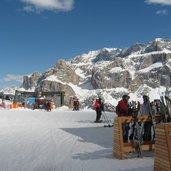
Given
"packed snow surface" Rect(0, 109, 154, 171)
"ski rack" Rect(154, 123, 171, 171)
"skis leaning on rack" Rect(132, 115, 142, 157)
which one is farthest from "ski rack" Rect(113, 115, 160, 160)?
"ski rack" Rect(154, 123, 171, 171)

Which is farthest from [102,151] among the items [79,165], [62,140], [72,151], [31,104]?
[31,104]

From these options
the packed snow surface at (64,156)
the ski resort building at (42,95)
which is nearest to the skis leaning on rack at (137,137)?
the packed snow surface at (64,156)

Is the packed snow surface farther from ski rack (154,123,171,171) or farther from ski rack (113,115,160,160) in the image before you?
ski rack (154,123,171,171)

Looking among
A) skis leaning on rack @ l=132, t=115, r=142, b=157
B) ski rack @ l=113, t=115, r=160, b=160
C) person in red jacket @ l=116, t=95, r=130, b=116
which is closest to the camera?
ski rack @ l=113, t=115, r=160, b=160

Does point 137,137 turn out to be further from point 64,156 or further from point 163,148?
point 163,148


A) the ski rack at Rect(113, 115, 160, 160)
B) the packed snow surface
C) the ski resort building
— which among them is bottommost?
the packed snow surface

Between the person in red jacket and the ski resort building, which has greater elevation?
the ski resort building

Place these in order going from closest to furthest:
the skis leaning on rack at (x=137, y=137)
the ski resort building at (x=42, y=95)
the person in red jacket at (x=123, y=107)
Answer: the skis leaning on rack at (x=137, y=137), the person in red jacket at (x=123, y=107), the ski resort building at (x=42, y=95)

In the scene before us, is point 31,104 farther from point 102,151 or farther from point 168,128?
point 168,128

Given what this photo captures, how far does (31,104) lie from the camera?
61.2m

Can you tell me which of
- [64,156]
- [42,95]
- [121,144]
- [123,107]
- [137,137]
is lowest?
[64,156]

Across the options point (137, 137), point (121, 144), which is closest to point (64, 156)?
point (121, 144)

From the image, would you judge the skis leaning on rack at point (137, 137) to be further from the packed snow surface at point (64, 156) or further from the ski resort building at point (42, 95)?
the ski resort building at point (42, 95)

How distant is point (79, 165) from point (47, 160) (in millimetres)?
1287
